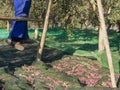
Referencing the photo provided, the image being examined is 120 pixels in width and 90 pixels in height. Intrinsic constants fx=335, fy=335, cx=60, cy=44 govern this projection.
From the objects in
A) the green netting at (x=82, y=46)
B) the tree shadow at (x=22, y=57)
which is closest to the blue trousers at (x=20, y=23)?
the tree shadow at (x=22, y=57)

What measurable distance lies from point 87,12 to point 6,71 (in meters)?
10.9

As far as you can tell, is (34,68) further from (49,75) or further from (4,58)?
(4,58)

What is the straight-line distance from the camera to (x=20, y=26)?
659 centimetres

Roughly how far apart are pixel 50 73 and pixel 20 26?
3912mm

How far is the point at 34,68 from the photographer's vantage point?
1059 centimetres

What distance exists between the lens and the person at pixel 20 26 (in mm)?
6387

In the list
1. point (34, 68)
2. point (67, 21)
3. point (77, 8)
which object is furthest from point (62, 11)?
point (34, 68)

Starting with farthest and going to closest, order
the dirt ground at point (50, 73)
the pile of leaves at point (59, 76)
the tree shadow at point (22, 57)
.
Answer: the tree shadow at point (22, 57)
the dirt ground at point (50, 73)
the pile of leaves at point (59, 76)

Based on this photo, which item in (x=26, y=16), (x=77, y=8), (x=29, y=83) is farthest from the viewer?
(x=77, y=8)

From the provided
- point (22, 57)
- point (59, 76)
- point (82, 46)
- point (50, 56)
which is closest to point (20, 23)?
point (59, 76)

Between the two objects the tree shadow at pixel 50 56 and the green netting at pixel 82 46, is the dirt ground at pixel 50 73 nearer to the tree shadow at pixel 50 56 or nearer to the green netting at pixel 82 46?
the tree shadow at pixel 50 56

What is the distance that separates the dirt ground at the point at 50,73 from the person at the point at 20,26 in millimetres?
2184

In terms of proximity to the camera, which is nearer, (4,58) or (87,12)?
(4,58)

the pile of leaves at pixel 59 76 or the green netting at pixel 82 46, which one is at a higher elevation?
the pile of leaves at pixel 59 76
